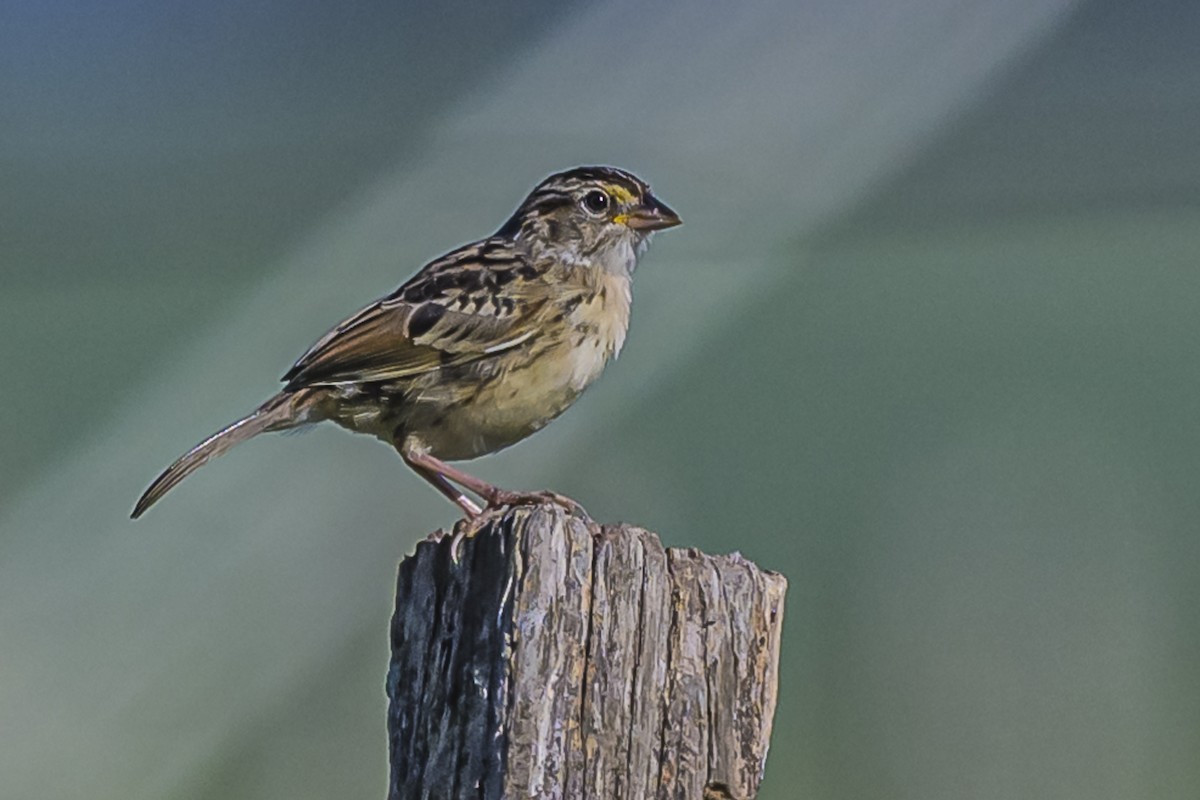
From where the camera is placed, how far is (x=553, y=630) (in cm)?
270

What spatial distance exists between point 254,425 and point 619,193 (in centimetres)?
140

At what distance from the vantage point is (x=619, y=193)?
5098 mm

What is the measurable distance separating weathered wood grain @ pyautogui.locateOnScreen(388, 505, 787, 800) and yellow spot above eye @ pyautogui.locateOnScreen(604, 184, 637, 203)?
2.37 metres

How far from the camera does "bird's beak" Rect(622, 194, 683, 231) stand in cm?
501

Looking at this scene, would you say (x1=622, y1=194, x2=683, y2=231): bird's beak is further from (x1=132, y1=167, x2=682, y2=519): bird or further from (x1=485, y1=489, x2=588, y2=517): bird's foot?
(x1=485, y1=489, x2=588, y2=517): bird's foot

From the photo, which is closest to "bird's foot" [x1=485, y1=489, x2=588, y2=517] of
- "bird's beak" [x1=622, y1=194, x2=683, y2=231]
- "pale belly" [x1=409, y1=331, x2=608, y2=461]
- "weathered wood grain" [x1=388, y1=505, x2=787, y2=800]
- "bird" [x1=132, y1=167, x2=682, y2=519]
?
"bird" [x1=132, y1=167, x2=682, y2=519]

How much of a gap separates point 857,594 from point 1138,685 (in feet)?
3.02

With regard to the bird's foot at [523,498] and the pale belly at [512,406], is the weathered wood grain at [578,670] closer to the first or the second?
the bird's foot at [523,498]

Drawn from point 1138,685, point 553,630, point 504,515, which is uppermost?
point 1138,685

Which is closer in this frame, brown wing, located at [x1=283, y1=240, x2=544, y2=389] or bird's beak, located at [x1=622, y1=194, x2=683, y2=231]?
brown wing, located at [x1=283, y1=240, x2=544, y2=389]

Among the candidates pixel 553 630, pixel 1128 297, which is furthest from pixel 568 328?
pixel 1128 297

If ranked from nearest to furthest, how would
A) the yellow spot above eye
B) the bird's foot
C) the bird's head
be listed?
1. the bird's foot
2. the bird's head
3. the yellow spot above eye

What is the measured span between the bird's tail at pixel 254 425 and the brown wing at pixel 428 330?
0.06 metres

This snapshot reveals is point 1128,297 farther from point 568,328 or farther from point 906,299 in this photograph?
point 568,328
